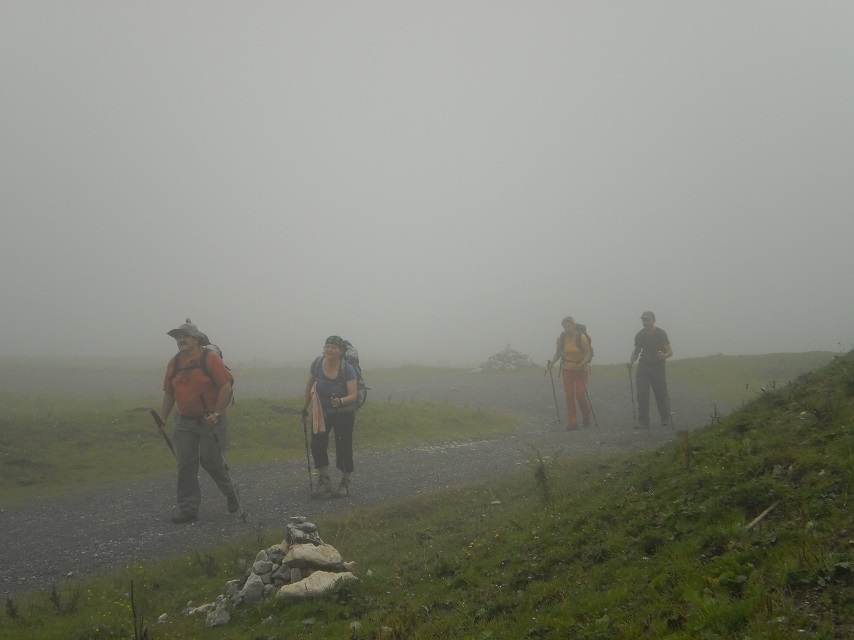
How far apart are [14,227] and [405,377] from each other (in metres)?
167

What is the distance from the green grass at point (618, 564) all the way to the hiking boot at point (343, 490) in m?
2.50

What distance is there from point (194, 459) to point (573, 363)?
1273 centimetres

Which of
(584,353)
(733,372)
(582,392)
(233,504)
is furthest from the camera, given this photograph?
→ (733,372)

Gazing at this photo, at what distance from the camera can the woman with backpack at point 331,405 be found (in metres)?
14.3

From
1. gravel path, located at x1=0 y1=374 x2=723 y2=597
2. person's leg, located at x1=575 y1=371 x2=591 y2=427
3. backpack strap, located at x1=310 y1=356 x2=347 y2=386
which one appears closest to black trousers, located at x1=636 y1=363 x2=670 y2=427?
gravel path, located at x1=0 y1=374 x2=723 y2=597

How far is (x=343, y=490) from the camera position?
1472 cm

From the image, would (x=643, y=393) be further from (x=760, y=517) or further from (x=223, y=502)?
(x=760, y=517)

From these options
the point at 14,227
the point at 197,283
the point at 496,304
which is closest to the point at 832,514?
the point at 496,304

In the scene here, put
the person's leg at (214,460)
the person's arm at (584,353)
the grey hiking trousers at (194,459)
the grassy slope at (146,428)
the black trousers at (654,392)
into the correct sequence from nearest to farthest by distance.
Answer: the grey hiking trousers at (194,459), the person's leg at (214,460), the grassy slope at (146,428), the black trousers at (654,392), the person's arm at (584,353)

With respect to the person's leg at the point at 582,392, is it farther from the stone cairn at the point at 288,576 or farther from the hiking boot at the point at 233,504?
the stone cairn at the point at 288,576

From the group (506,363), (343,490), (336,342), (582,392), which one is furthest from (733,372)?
(336,342)

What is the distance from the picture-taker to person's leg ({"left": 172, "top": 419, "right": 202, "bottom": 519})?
13.0 m

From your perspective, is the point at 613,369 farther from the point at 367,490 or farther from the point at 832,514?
the point at 832,514

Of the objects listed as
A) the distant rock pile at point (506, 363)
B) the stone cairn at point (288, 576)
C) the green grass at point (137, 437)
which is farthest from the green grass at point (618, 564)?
the distant rock pile at point (506, 363)
